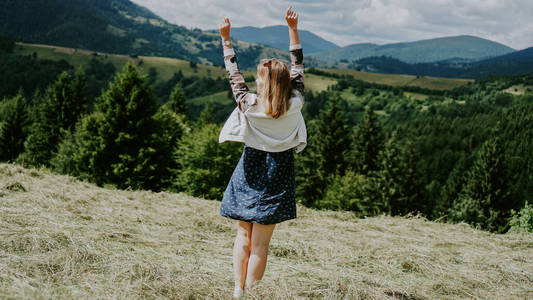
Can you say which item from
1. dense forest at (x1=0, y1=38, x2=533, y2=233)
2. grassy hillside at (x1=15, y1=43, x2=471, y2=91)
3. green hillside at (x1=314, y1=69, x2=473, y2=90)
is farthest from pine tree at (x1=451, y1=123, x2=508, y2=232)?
green hillside at (x1=314, y1=69, x2=473, y2=90)

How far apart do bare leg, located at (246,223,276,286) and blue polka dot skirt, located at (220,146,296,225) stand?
0.33 feet

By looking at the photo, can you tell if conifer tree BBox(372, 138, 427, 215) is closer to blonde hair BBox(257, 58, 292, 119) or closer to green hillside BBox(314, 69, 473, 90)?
blonde hair BBox(257, 58, 292, 119)

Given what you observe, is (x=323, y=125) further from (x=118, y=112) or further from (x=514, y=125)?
(x=514, y=125)

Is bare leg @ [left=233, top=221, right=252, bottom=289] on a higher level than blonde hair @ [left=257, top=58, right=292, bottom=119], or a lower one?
lower

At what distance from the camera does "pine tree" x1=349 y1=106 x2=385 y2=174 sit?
1286 inches

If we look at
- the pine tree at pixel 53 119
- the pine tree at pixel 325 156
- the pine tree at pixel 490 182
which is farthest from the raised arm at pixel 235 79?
the pine tree at pixel 490 182

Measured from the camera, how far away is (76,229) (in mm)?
4180

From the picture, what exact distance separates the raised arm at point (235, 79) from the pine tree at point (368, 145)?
3023 centimetres

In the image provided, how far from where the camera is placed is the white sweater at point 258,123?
3.08m

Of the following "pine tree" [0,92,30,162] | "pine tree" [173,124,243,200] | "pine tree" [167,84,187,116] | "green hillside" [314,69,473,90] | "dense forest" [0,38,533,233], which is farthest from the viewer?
"green hillside" [314,69,473,90]

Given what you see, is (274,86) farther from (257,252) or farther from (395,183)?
(395,183)

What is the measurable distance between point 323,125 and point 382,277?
27.7 metres

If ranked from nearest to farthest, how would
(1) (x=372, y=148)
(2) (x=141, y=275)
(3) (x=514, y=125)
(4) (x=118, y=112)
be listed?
(2) (x=141, y=275) < (4) (x=118, y=112) < (1) (x=372, y=148) < (3) (x=514, y=125)

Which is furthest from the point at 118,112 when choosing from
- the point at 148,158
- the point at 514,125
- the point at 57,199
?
the point at 514,125
